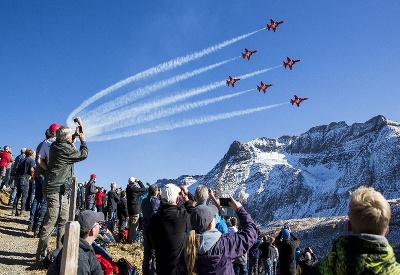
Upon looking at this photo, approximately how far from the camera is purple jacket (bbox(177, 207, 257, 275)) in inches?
183

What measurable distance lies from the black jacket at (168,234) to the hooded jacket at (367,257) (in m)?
3.19

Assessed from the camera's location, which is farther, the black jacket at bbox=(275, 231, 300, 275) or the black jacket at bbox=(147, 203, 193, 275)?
the black jacket at bbox=(275, 231, 300, 275)

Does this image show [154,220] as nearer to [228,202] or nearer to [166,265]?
[166,265]

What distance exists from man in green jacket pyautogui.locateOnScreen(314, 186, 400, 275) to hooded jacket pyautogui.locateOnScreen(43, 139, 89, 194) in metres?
5.92

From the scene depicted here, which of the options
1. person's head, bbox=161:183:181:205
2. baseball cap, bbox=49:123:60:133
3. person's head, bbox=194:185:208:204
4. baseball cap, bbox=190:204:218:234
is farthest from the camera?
baseball cap, bbox=49:123:60:133

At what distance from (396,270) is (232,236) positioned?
2.04m

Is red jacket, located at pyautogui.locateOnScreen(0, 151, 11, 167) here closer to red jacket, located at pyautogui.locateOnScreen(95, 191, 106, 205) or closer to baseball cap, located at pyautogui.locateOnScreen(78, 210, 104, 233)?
red jacket, located at pyautogui.locateOnScreen(95, 191, 106, 205)

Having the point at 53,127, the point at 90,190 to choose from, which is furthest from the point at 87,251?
the point at 90,190

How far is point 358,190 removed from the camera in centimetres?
341

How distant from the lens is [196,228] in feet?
15.7

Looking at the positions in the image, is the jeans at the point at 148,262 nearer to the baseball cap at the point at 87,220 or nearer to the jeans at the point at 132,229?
the baseball cap at the point at 87,220

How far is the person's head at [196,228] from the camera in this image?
15.2 feet

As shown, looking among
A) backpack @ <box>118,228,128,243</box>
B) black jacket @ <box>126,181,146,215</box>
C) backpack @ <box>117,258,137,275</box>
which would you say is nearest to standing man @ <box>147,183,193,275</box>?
backpack @ <box>117,258,137,275</box>

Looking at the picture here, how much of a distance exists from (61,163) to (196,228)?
14.5 ft
